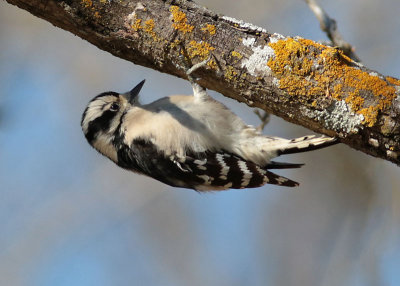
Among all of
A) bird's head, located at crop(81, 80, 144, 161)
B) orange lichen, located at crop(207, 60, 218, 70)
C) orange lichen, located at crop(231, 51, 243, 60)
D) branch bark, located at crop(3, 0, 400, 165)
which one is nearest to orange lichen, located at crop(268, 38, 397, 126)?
branch bark, located at crop(3, 0, 400, 165)

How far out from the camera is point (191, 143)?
4223 mm

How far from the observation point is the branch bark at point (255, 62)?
A: 2.97 meters

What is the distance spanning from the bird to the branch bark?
0.79m

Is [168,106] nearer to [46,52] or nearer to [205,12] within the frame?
[205,12]

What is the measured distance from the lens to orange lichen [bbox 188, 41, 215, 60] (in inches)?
129

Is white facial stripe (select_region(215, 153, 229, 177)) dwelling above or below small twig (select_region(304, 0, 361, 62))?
below

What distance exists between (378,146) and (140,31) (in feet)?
5.49

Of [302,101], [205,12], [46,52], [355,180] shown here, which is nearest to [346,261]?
[355,180]

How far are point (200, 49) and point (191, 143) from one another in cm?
113

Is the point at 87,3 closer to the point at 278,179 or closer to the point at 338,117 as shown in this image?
the point at 338,117

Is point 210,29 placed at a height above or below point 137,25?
above

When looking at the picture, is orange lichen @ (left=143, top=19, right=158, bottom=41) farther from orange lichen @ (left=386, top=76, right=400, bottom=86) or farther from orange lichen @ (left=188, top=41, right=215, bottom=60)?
orange lichen @ (left=386, top=76, right=400, bottom=86)

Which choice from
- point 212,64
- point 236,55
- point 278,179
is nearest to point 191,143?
point 278,179

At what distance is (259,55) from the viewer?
10.4ft
